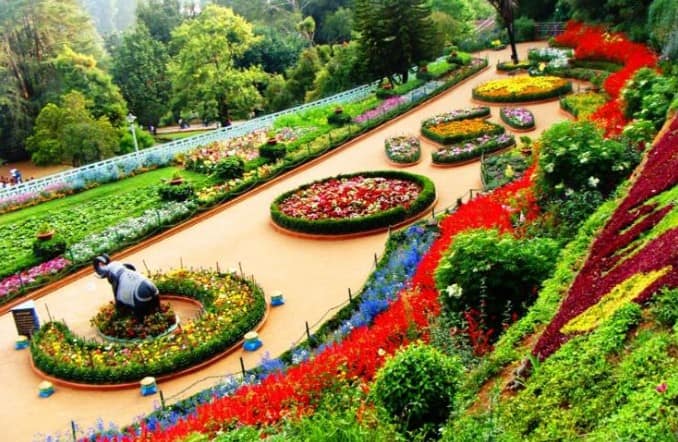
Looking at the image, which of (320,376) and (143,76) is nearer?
(320,376)

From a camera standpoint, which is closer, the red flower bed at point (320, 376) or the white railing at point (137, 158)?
the red flower bed at point (320, 376)

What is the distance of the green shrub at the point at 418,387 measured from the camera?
21.7 ft

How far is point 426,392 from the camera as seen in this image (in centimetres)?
660

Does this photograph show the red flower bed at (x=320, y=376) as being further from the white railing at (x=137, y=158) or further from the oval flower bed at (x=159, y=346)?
the white railing at (x=137, y=158)

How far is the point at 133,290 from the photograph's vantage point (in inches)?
544

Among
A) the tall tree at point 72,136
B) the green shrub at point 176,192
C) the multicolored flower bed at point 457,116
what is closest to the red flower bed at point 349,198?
the green shrub at point 176,192

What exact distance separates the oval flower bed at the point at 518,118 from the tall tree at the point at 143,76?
31.8 meters

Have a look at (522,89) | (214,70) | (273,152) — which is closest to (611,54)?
(522,89)

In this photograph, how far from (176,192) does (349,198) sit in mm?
6792

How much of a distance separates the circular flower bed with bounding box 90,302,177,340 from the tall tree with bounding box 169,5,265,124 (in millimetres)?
26209

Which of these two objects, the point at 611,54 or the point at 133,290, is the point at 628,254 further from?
the point at 611,54

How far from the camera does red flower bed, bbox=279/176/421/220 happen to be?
1872 cm

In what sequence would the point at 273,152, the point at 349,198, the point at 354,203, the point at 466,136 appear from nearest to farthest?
the point at 354,203 < the point at 349,198 < the point at 466,136 < the point at 273,152

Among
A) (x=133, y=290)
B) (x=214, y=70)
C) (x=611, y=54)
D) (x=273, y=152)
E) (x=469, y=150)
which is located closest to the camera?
(x=133, y=290)
